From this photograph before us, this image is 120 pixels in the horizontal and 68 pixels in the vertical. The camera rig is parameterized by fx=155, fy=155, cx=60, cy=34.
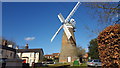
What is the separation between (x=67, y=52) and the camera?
43531mm

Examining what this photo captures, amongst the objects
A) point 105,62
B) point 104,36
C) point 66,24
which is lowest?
point 105,62

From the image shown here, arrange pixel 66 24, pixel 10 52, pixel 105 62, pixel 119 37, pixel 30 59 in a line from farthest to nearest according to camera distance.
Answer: pixel 30 59, pixel 66 24, pixel 10 52, pixel 105 62, pixel 119 37

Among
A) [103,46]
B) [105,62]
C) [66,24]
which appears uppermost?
[66,24]

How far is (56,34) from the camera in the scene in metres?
47.9

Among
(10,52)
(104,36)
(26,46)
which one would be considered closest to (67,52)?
(10,52)

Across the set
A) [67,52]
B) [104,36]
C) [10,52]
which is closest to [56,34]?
[67,52]

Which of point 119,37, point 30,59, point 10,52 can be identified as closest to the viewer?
point 119,37

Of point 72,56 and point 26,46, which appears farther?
point 26,46

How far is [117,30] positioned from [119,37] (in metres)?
0.37

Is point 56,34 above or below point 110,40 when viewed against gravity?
above

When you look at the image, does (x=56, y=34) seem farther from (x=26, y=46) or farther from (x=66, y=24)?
(x=26, y=46)

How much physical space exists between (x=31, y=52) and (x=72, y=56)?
19780 mm

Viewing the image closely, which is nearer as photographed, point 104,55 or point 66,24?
point 104,55

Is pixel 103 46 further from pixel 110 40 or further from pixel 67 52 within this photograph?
pixel 67 52
